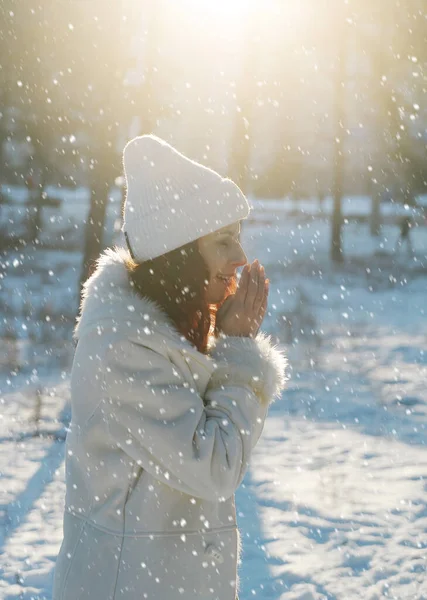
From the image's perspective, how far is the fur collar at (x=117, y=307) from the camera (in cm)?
190

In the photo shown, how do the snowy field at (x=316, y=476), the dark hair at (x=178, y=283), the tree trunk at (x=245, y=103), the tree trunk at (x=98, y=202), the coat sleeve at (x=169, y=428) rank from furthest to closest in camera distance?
the tree trunk at (x=245, y=103) < the tree trunk at (x=98, y=202) < the snowy field at (x=316, y=476) < the dark hair at (x=178, y=283) < the coat sleeve at (x=169, y=428)

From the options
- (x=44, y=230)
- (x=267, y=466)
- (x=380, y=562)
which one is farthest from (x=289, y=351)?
(x=44, y=230)

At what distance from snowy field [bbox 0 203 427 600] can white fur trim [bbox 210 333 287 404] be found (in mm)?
2775

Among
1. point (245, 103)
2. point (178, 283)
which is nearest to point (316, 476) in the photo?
point (178, 283)

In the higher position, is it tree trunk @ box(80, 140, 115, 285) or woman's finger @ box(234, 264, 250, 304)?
woman's finger @ box(234, 264, 250, 304)

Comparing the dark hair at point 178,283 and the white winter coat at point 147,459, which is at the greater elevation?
the dark hair at point 178,283

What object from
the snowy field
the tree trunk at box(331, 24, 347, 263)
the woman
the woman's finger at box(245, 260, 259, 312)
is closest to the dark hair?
the woman

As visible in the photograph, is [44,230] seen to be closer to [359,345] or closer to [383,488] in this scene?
[359,345]

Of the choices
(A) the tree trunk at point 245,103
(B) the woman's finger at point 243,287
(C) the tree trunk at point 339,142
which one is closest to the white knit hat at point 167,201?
(B) the woman's finger at point 243,287

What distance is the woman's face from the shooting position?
2049mm

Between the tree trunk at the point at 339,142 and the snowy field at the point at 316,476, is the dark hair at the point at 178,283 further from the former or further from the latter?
the tree trunk at the point at 339,142

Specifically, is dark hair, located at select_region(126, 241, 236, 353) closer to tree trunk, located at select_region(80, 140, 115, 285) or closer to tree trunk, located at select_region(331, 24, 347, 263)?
tree trunk, located at select_region(80, 140, 115, 285)

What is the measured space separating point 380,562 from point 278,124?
91.2 ft

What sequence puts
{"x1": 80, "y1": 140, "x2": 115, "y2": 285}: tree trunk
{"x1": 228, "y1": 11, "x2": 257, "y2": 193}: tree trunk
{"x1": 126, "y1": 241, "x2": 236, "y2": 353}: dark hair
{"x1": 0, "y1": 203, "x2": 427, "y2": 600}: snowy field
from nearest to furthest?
{"x1": 126, "y1": 241, "x2": 236, "y2": 353}: dark hair, {"x1": 0, "y1": 203, "x2": 427, "y2": 600}: snowy field, {"x1": 80, "y1": 140, "x2": 115, "y2": 285}: tree trunk, {"x1": 228, "y1": 11, "x2": 257, "y2": 193}: tree trunk
